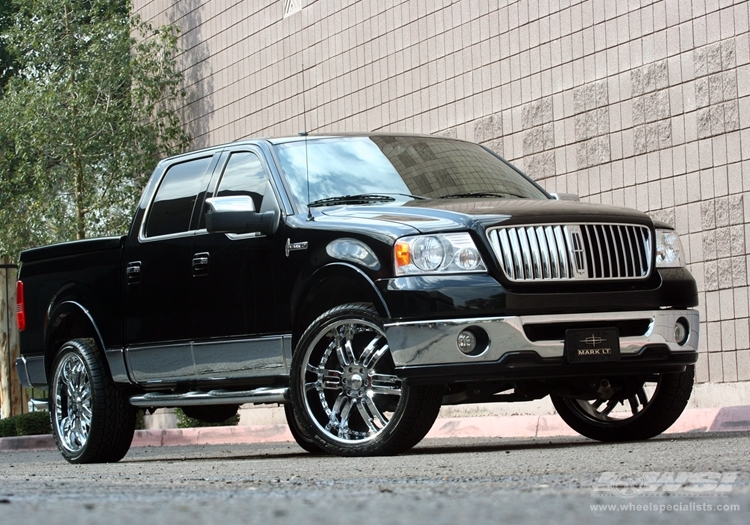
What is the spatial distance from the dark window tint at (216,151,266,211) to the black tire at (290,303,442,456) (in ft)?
4.17

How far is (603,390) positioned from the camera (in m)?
8.32

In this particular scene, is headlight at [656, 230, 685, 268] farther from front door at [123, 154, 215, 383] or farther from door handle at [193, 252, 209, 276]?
front door at [123, 154, 215, 383]

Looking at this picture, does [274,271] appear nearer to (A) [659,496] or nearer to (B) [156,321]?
(B) [156,321]

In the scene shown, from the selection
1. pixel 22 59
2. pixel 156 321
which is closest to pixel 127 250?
pixel 156 321

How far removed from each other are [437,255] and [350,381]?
890 mm

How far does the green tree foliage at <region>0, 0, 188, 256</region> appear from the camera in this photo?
2202 cm

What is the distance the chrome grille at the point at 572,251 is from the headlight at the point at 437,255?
0.44ft

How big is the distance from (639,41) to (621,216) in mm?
5668

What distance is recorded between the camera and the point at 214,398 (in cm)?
847

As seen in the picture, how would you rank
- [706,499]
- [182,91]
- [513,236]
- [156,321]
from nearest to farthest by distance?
[706,499] → [513,236] → [156,321] → [182,91]

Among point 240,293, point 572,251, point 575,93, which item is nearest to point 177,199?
point 240,293

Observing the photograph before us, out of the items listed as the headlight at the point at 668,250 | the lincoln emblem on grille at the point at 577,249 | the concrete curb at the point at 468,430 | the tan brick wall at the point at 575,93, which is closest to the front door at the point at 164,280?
the lincoln emblem on grille at the point at 577,249

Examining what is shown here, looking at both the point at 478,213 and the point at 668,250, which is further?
the point at 668,250

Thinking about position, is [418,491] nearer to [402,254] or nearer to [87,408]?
[402,254]
